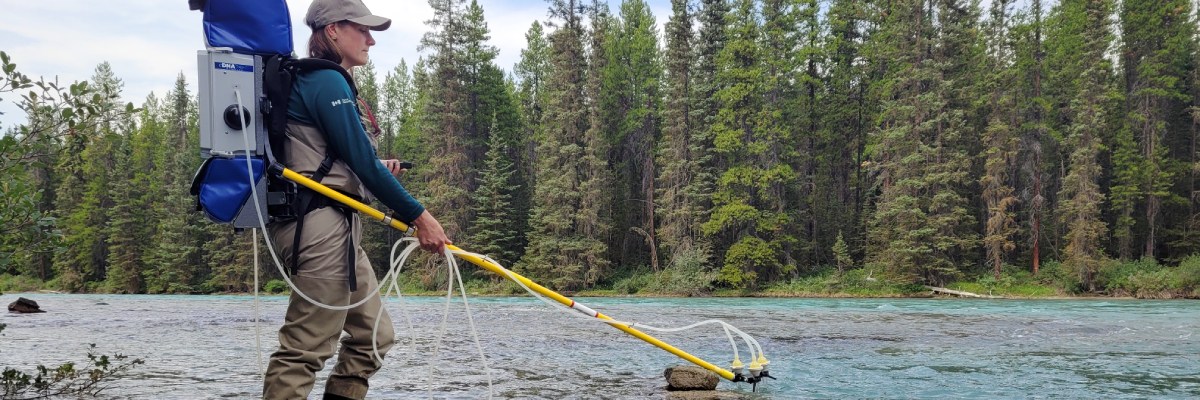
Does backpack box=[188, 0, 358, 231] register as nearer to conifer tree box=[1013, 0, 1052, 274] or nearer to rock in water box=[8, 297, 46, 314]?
rock in water box=[8, 297, 46, 314]

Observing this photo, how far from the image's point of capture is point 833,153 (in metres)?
47.8

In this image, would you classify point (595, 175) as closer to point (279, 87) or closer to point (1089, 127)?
point (1089, 127)

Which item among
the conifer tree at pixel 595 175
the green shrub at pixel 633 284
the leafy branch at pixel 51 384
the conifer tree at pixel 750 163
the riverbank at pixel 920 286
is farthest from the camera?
the conifer tree at pixel 595 175

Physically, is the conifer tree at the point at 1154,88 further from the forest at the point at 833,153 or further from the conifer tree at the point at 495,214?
the conifer tree at the point at 495,214

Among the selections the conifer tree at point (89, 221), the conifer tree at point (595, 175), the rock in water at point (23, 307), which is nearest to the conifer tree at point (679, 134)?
the conifer tree at point (595, 175)

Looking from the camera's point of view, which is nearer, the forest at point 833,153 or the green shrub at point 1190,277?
the green shrub at point 1190,277

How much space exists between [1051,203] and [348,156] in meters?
50.5

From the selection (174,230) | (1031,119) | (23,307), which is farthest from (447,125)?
(1031,119)

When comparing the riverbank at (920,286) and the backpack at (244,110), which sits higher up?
the backpack at (244,110)

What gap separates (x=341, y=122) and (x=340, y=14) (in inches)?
24.2

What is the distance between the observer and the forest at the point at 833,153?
37406 mm

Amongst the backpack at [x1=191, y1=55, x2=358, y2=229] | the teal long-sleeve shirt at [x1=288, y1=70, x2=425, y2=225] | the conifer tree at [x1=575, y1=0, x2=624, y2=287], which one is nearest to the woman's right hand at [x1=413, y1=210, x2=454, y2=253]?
the teal long-sleeve shirt at [x1=288, y1=70, x2=425, y2=225]

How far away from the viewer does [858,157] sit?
152 feet

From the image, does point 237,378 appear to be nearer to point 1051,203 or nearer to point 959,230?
point 959,230
